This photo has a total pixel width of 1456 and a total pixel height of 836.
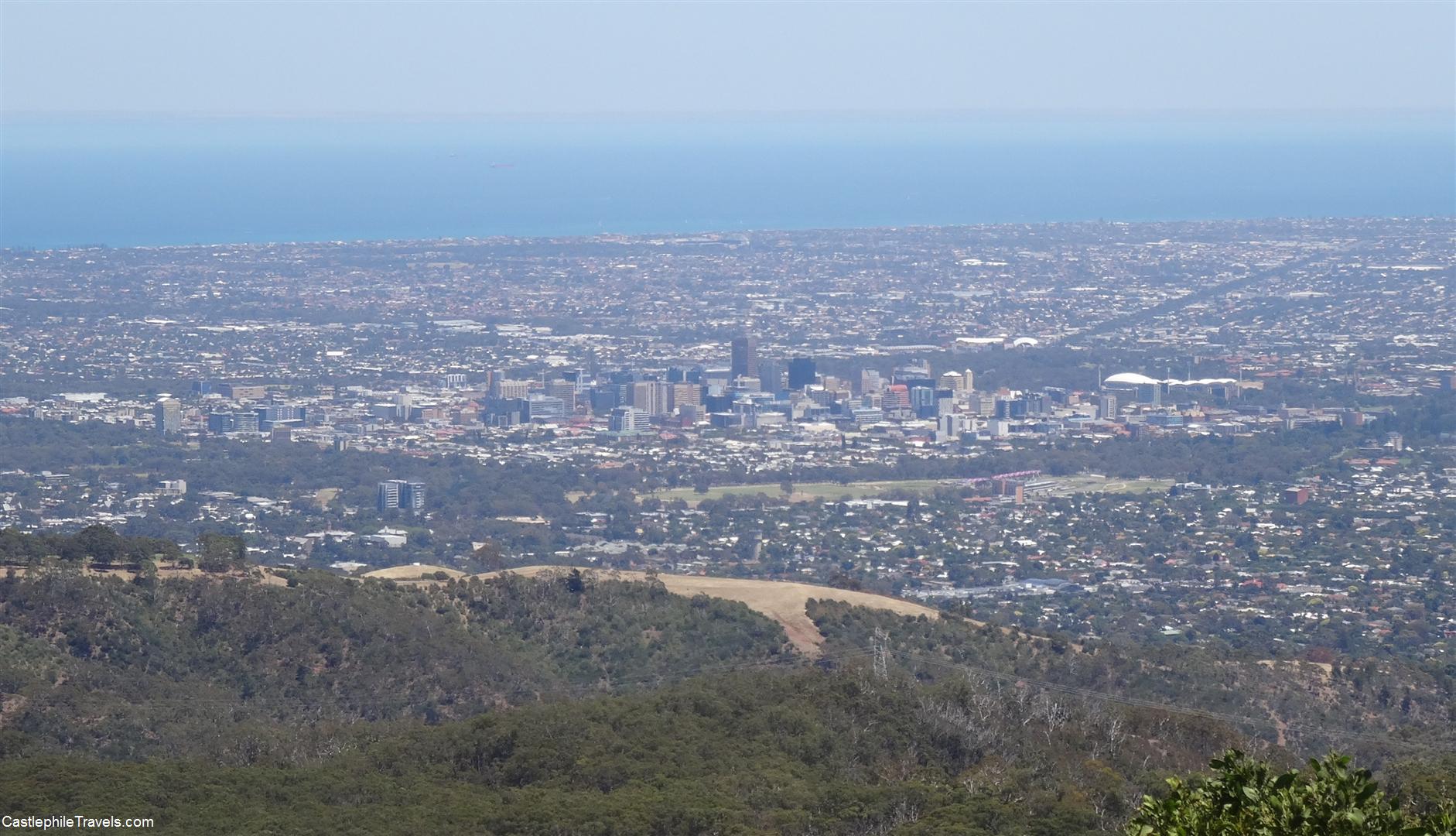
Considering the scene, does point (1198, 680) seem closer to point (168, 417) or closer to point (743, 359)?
point (168, 417)

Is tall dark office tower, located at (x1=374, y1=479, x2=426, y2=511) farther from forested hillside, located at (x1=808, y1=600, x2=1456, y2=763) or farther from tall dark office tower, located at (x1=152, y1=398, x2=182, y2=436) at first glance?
forested hillside, located at (x1=808, y1=600, x2=1456, y2=763)

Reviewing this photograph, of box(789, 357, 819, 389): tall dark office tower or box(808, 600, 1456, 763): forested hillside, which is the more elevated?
box(808, 600, 1456, 763): forested hillside

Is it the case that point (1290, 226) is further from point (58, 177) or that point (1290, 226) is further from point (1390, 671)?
point (58, 177)

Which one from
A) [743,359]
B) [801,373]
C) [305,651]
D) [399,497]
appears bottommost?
[399,497]

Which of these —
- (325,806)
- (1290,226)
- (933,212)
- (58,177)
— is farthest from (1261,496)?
(58,177)

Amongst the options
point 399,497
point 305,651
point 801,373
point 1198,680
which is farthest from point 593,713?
point 801,373

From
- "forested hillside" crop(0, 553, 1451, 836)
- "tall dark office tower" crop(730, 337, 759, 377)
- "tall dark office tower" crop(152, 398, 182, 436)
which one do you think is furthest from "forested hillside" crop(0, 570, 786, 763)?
"tall dark office tower" crop(730, 337, 759, 377)

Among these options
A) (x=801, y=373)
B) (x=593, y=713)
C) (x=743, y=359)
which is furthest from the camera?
(x=743, y=359)
